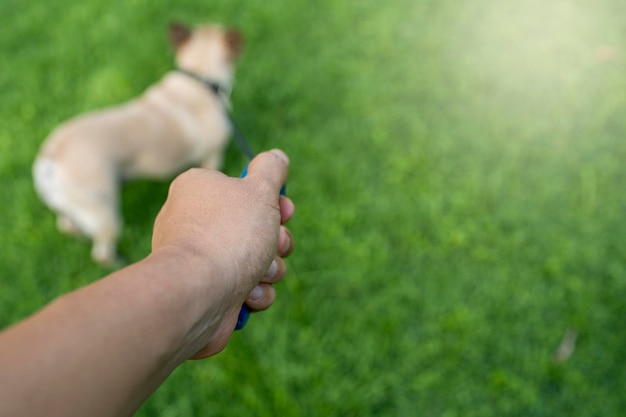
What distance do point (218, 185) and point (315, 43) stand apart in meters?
3.28

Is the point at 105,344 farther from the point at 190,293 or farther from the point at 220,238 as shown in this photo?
the point at 220,238

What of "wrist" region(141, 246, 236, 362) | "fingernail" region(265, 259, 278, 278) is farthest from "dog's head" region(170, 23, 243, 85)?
"wrist" region(141, 246, 236, 362)

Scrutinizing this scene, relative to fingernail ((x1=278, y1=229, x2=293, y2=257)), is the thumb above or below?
above

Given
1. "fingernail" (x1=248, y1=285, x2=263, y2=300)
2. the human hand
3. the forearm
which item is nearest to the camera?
the forearm

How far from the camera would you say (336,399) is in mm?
2484

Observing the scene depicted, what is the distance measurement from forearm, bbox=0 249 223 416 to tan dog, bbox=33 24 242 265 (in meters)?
2.02

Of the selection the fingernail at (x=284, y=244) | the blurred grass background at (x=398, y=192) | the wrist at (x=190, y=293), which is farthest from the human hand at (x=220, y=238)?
the blurred grass background at (x=398, y=192)

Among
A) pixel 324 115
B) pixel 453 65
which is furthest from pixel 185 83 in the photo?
pixel 453 65

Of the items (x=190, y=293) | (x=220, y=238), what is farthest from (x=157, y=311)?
(x=220, y=238)

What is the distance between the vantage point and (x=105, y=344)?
75cm

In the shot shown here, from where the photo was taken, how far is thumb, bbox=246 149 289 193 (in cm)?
131

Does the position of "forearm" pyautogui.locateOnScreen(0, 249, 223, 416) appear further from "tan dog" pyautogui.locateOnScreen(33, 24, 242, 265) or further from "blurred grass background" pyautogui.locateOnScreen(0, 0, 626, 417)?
"tan dog" pyautogui.locateOnScreen(33, 24, 242, 265)

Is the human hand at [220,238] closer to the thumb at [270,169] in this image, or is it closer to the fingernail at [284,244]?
the thumb at [270,169]

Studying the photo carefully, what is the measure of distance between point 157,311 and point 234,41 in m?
2.85
